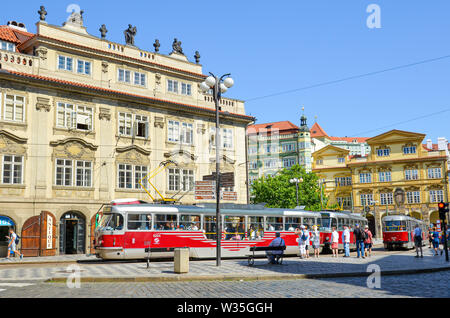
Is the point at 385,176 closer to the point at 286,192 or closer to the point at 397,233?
the point at 286,192

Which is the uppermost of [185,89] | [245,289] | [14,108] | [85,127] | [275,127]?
[275,127]

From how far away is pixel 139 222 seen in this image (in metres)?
23.3

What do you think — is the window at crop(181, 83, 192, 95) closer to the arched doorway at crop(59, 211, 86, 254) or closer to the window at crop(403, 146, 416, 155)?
the arched doorway at crop(59, 211, 86, 254)

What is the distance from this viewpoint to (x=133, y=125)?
114 ft

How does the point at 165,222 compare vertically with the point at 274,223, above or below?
above

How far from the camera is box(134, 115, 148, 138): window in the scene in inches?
1380

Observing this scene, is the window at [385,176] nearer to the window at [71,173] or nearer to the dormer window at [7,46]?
the window at [71,173]

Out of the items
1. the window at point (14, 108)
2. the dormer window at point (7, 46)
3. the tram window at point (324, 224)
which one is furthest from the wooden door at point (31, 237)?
the tram window at point (324, 224)

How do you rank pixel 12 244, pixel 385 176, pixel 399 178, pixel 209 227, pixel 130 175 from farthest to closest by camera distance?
pixel 385 176 → pixel 399 178 → pixel 130 175 → pixel 12 244 → pixel 209 227

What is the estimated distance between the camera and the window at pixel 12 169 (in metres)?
28.7

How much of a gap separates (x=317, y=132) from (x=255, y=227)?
86936mm

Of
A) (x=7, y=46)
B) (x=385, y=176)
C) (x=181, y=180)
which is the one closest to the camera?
(x=7, y=46)

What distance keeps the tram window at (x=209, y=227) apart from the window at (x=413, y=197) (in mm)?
54529

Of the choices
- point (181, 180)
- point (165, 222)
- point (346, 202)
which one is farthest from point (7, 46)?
point (346, 202)
